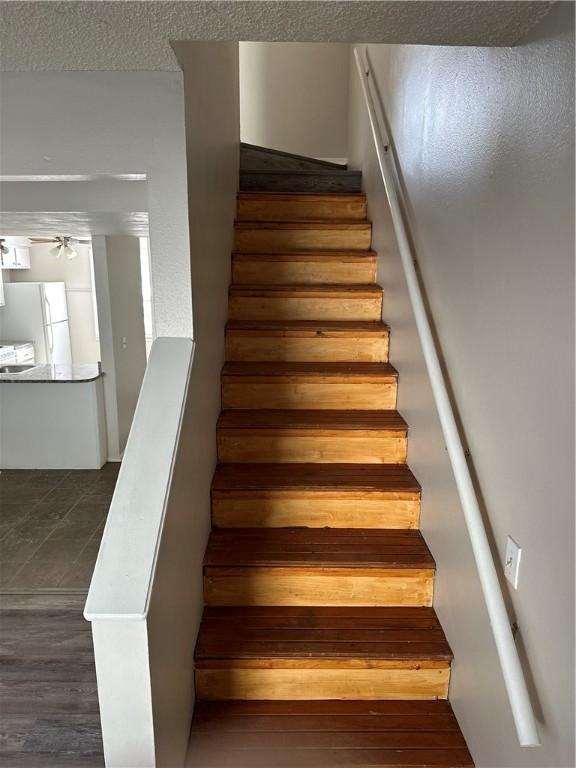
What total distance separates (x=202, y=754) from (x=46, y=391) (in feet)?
12.6

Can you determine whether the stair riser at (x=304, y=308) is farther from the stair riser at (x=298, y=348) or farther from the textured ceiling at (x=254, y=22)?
the textured ceiling at (x=254, y=22)

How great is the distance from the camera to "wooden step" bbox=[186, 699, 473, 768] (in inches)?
67.0

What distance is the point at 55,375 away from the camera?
5.11 m

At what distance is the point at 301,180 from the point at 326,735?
339cm

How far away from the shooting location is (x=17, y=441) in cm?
507

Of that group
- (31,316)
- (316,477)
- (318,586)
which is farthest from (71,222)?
(31,316)

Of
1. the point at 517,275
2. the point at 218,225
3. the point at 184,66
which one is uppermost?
the point at 184,66

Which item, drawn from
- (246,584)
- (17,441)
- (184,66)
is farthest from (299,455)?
(17,441)

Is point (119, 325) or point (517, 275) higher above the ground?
point (517, 275)

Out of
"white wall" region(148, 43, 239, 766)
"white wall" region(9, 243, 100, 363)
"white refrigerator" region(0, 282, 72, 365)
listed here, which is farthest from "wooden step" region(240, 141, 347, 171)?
"white wall" region(9, 243, 100, 363)

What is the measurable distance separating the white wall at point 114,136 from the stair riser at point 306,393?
3.08 feet

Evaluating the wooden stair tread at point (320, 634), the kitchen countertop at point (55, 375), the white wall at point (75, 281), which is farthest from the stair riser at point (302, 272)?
the white wall at point (75, 281)

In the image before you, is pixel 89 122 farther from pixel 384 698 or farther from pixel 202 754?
pixel 384 698

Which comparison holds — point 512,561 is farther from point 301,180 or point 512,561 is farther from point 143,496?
point 301,180
